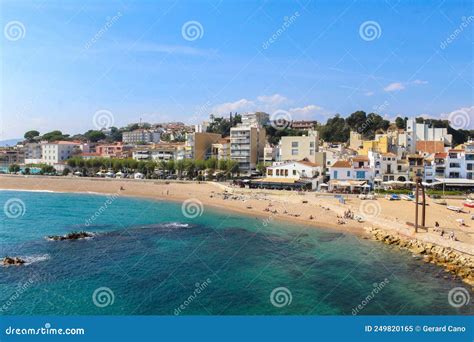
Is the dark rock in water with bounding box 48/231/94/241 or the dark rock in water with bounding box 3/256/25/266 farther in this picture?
the dark rock in water with bounding box 48/231/94/241

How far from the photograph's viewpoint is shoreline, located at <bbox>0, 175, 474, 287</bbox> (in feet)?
57.4

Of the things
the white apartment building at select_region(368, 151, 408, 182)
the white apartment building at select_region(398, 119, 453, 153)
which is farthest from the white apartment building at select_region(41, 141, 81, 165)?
the white apartment building at select_region(398, 119, 453, 153)

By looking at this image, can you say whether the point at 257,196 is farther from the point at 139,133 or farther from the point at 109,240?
the point at 139,133

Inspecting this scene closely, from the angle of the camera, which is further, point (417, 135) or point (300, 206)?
point (417, 135)

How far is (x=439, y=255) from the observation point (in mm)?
15867

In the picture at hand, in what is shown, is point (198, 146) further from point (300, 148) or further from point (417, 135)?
point (417, 135)

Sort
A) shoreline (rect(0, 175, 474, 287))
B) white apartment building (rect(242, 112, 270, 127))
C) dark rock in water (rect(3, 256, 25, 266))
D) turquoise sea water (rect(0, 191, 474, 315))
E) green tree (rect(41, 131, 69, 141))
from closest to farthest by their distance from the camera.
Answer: turquoise sea water (rect(0, 191, 474, 315)), dark rock in water (rect(3, 256, 25, 266)), shoreline (rect(0, 175, 474, 287)), white apartment building (rect(242, 112, 270, 127)), green tree (rect(41, 131, 69, 141))

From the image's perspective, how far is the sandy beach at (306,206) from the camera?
19203 millimetres

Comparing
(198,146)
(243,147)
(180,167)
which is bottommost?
(180,167)

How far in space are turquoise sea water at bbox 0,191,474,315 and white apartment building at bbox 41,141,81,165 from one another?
43748 mm

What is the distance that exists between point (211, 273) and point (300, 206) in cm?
1375

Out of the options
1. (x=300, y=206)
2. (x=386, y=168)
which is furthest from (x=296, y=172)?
(x=300, y=206)

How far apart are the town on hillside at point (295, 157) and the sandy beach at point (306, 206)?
2.93 m

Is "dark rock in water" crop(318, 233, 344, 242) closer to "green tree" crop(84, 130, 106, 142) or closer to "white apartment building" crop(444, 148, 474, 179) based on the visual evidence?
"white apartment building" crop(444, 148, 474, 179)
